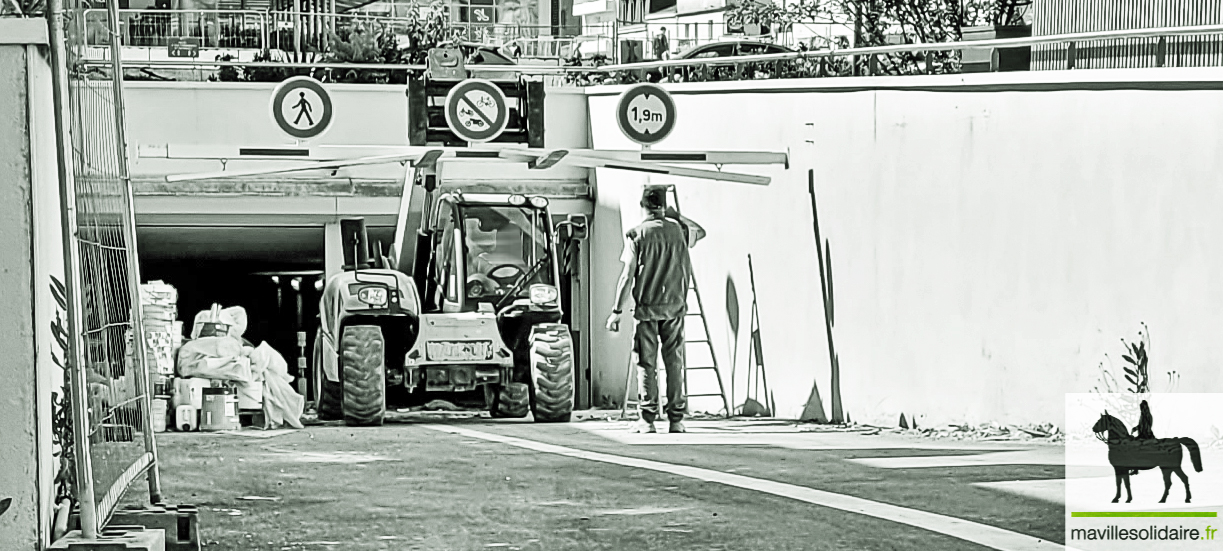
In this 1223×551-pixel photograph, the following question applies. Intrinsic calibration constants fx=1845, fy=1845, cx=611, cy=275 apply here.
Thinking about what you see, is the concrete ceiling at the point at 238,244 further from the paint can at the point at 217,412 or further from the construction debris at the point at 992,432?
the construction debris at the point at 992,432

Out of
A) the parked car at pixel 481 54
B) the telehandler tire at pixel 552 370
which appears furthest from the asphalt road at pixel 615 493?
the parked car at pixel 481 54

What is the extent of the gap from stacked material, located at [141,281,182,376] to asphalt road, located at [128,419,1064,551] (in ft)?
9.22

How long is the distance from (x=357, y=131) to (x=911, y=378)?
9307mm

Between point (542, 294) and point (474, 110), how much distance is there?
2.02m

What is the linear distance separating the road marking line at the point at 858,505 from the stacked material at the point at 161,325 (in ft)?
16.9

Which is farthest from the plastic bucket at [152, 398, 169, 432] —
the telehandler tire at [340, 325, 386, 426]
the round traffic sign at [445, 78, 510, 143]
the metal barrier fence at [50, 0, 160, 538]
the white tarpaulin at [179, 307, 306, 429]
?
the metal barrier fence at [50, 0, 160, 538]

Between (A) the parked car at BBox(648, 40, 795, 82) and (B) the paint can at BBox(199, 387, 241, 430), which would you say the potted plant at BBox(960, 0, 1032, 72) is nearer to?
(A) the parked car at BBox(648, 40, 795, 82)

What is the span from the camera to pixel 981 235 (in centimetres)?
1445

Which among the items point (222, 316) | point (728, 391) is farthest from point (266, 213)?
point (728, 391)

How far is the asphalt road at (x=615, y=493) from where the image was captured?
26.6 feet

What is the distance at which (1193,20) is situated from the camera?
1411cm

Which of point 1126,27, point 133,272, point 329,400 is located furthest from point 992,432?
point 133,272

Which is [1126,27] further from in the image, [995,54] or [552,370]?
[552,370]

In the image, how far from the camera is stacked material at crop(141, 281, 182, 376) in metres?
16.7
